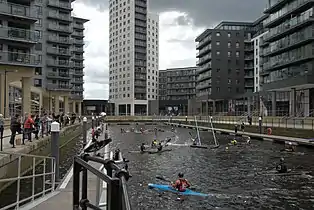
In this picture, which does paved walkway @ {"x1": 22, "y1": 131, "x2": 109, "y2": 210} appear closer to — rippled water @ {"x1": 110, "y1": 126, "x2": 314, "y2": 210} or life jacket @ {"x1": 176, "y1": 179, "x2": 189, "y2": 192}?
rippled water @ {"x1": 110, "y1": 126, "x2": 314, "y2": 210}

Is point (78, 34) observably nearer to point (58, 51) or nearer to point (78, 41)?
point (78, 41)

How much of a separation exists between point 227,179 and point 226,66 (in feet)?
374

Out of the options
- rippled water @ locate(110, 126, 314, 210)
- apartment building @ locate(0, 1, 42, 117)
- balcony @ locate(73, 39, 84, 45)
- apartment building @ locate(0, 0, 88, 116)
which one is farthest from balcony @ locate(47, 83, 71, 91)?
rippled water @ locate(110, 126, 314, 210)

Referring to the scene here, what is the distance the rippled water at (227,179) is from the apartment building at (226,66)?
94.4 metres

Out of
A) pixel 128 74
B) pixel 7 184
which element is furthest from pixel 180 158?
pixel 128 74

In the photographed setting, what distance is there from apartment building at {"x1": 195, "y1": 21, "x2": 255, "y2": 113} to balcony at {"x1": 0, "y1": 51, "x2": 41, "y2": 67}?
9076 cm

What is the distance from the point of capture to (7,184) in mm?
18547

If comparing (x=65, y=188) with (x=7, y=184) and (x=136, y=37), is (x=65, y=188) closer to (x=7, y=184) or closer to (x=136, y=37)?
(x=7, y=184)

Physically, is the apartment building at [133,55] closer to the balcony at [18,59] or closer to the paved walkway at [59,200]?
the balcony at [18,59]

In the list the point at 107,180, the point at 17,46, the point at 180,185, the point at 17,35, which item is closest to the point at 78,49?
the point at 17,46

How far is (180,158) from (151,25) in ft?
494

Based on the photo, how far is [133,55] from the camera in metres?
172

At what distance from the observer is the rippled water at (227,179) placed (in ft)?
61.2

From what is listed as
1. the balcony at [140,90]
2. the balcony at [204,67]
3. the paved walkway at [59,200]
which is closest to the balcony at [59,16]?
the balcony at [204,67]
